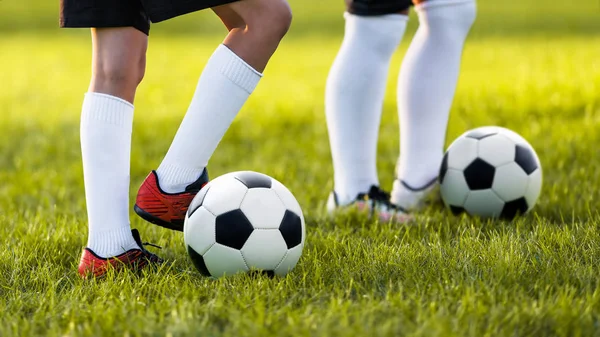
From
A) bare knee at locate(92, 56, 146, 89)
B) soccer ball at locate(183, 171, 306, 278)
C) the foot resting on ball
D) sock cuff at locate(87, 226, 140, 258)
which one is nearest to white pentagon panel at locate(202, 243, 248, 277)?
soccer ball at locate(183, 171, 306, 278)

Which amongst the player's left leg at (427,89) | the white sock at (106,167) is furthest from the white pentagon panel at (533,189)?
the white sock at (106,167)

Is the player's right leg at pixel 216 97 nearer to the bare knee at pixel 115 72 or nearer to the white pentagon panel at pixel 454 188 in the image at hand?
the bare knee at pixel 115 72

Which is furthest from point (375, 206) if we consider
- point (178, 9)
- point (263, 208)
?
point (178, 9)

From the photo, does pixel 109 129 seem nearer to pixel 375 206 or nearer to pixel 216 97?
pixel 216 97

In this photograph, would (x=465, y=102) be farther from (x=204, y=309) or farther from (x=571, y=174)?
(x=204, y=309)

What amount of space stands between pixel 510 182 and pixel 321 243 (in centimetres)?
105

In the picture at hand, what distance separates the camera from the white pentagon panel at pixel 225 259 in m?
2.71

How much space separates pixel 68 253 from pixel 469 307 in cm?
175

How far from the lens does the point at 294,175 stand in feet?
16.1

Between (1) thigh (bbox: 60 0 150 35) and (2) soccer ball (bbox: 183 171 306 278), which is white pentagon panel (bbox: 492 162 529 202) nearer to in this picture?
(2) soccer ball (bbox: 183 171 306 278)

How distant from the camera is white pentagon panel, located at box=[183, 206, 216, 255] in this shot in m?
2.73

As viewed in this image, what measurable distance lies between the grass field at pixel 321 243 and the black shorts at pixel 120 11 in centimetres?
93

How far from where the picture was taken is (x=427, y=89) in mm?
3832

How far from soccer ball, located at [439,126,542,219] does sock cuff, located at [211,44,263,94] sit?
1356 millimetres
